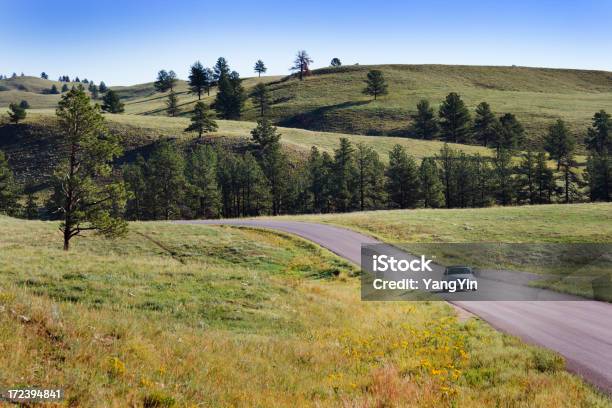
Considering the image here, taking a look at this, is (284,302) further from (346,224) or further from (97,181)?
(97,181)

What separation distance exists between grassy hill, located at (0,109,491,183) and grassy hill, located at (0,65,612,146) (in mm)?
19821

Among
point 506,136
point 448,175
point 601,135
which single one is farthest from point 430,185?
point 601,135

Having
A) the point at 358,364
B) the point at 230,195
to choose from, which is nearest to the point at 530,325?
the point at 358,364

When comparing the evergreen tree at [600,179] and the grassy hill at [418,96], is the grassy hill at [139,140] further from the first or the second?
the evergreen tree at [600,179]

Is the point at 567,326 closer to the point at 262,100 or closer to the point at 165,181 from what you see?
the point at 165,181

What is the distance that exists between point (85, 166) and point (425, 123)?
9990cm

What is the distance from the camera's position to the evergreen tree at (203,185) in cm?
6878

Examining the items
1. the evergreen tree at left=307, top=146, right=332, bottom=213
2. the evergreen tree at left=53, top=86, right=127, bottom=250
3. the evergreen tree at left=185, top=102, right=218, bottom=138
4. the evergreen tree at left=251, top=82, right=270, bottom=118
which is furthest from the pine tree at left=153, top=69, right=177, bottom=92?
the evergreen tree at left=53, top=86, right=127, bottom=250

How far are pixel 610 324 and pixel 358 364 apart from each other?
31.9 ft

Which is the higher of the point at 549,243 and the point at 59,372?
the point at 59,372

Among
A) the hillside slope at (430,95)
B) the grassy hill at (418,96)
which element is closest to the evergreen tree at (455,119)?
the grassy hill at (418,96)

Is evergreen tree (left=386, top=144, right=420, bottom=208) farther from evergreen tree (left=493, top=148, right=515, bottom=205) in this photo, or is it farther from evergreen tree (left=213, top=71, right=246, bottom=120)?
evergreen tree (left=213, top=71, right=246, bottom=120)

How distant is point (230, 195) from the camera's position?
79.3 m

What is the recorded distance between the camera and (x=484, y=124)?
111 m
